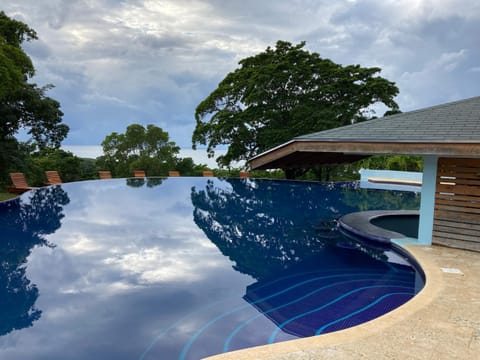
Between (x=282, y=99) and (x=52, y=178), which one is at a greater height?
(x=282, y=99)

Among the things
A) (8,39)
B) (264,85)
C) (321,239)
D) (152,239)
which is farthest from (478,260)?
(8,39)

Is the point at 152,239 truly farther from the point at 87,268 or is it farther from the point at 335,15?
the point at 335,15

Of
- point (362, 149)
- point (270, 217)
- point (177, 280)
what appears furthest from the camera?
point (270, 217)

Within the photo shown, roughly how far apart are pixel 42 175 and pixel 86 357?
18446 mm

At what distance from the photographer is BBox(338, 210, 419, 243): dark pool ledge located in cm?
825

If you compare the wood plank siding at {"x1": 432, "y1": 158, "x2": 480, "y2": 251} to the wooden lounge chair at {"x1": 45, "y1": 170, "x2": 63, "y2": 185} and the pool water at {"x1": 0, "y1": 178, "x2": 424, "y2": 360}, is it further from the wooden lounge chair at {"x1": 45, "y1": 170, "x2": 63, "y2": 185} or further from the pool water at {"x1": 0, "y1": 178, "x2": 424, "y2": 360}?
the wooden lounge chair at {"x1": 45, "y1": 170, "x2": 63, "y2": 185}

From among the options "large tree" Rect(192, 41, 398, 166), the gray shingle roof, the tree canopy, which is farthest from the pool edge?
"large tree" Rect(192, 41, 398, 166)

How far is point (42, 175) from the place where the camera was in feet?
64.8

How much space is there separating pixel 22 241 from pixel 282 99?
15.9 metres

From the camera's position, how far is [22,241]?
8.88 meters

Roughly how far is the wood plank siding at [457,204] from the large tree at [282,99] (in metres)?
11.5

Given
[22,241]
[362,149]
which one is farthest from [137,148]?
[362,149]

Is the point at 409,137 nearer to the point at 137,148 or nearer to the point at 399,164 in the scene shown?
the point at 399,164

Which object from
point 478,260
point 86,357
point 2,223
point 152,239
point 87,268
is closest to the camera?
point 86,357
